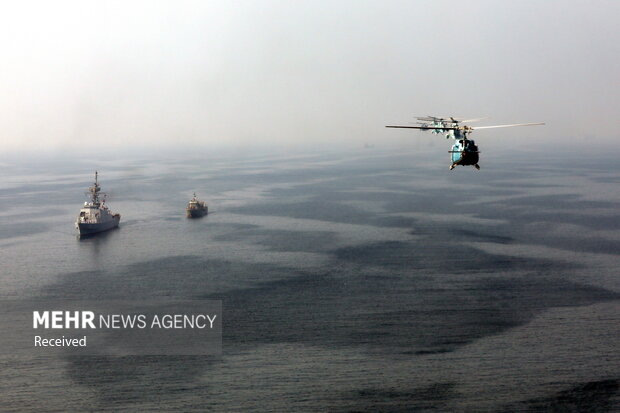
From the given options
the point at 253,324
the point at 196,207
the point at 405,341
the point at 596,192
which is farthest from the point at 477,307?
the point at 596,192

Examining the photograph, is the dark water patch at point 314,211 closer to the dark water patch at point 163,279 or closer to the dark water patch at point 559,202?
the dark water patch at point 559,202

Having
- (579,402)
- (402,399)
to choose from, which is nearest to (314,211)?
(402,399)

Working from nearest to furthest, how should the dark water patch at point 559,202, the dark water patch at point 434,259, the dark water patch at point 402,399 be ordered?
the dark water patch at point 402,399 < the dark water patch at point 434,259 < the dark water patch at point 559,202

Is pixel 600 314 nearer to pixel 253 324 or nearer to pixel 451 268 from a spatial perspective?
pixel 451 268

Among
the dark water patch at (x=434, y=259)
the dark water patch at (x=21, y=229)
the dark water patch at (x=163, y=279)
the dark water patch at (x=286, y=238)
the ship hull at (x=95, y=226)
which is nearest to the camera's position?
the dark water patch at (x=163, y=279)

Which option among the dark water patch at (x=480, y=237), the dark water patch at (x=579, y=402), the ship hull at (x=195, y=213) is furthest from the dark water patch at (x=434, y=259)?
the ship hull at (x=195, y=213)
